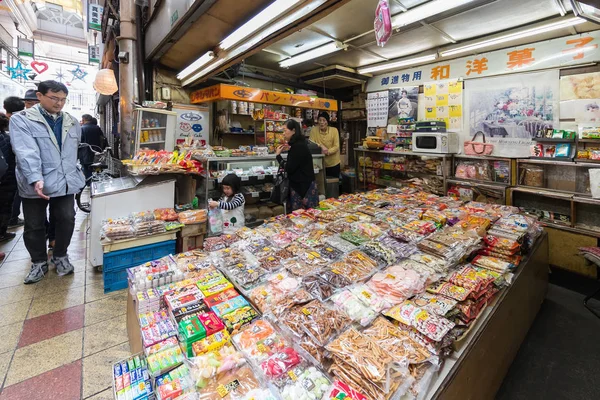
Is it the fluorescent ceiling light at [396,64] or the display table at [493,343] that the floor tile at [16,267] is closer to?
the display table at [493,343]

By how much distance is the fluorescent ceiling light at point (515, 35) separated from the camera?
405cm

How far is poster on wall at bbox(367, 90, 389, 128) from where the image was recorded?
23.4ft

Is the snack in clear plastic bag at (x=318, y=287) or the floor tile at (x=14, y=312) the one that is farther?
the floor tile at (x=14, y=312)

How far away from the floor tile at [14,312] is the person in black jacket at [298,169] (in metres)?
3.05

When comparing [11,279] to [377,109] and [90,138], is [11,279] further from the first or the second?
[377,109]

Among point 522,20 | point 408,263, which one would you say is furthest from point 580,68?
point 408,263

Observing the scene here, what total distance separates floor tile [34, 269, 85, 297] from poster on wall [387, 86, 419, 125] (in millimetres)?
6591

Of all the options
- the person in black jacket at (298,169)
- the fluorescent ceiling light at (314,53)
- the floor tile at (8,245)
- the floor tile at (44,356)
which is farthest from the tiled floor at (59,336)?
the fluorescent ceiling light at (314,53)

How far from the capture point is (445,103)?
603 centimetres

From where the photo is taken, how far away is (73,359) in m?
2.13

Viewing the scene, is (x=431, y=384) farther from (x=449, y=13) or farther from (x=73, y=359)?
(x=449, y=13)

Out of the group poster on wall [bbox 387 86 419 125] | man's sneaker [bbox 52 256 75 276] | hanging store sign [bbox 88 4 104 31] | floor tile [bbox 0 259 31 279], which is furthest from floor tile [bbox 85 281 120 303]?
hanging store sign [bbox 88 4 104 31]

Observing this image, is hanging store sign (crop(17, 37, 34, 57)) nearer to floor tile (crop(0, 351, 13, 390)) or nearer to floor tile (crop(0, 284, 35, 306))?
floor tile (crop(0, 284, 35, 306))

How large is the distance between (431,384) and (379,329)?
0.31 metres
